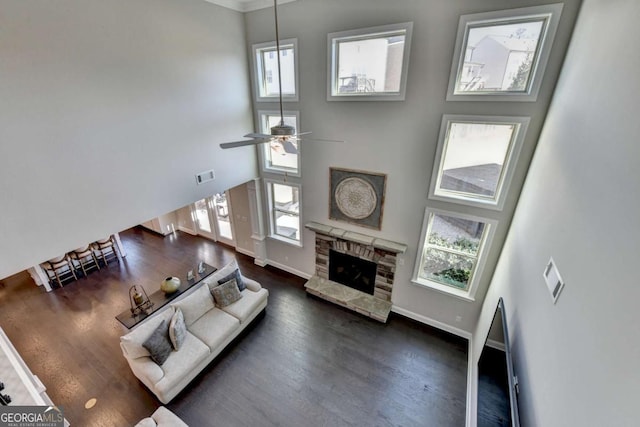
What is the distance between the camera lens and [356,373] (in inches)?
183

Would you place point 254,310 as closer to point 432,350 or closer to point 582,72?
point 432,350

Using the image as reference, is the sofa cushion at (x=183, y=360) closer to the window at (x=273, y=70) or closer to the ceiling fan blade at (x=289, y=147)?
the ceiling fan blade at (x=289, y=147)

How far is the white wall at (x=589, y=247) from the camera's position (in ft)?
4.24

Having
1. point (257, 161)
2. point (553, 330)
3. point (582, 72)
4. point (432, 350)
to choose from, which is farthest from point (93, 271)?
point (582, 72)

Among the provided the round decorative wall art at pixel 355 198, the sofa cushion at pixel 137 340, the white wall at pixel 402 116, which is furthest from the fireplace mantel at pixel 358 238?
the sofa cushion at pixel 137 340

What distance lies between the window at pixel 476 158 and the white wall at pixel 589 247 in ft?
2.71

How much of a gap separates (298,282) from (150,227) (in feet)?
20.6

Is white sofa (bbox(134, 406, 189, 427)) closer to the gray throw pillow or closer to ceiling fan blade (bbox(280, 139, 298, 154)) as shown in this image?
the gray throw pillow

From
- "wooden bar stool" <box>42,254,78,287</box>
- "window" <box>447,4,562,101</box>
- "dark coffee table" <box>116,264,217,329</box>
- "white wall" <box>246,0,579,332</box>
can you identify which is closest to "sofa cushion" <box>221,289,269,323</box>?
"dark coffee table" <box>116,264,217,329</box>

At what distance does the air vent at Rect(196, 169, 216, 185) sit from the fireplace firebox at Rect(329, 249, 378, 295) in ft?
10.4

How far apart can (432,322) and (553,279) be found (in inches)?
152

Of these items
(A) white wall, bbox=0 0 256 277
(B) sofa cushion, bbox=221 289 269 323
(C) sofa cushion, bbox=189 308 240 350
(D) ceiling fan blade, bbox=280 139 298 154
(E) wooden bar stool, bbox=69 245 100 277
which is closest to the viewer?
(A) white wall, bbox=0 0 256 277

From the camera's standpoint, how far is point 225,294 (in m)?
5.41

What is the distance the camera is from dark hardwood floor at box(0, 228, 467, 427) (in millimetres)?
4051
